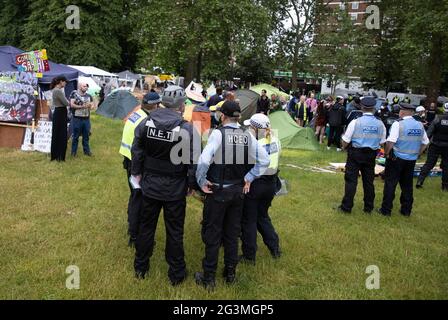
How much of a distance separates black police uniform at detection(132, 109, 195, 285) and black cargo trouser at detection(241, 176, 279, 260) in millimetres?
901

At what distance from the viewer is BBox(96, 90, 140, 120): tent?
19.1m

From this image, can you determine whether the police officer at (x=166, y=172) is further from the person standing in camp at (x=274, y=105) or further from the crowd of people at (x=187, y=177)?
the person standing in camp at (x=274, y=105)

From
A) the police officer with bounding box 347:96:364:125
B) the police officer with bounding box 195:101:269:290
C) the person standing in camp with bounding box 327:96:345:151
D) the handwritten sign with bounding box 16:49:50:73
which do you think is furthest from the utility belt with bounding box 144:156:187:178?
the person standing in camp with bounding box 327:96:345:151

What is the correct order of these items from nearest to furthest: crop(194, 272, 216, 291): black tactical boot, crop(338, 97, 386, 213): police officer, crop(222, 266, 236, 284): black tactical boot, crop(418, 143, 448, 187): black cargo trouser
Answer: crop(194, 272, 216, 291): black tactical boot < crop(222, 266, 236, 284): black tactical boot < crop(338, 97, 386, 213): police officer < crop(418, 143, 448, 187): black cargo trouser

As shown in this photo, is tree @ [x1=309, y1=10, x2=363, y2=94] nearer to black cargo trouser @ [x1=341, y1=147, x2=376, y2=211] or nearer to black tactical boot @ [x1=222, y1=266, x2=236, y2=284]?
black cargo trouser @ [x1=341, y1=147, x2=376, y2=211]

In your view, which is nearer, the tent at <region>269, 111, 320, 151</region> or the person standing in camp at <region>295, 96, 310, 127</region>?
the tent at <region>269, 111, 320, 151</region>

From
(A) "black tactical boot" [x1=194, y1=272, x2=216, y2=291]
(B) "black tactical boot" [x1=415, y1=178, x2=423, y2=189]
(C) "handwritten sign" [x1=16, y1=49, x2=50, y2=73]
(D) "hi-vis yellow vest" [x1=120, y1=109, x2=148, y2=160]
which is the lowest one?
(B) "black tactical boot" [x1=415, y1=178, x2=423, y2=189]

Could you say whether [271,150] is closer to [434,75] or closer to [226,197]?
[226,197]

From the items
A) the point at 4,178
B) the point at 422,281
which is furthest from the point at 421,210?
the point at 4,178

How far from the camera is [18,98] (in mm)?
10789

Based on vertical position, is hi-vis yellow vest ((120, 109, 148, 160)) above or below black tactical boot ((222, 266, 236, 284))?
above

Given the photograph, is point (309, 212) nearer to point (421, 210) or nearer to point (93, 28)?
point (421, 210)

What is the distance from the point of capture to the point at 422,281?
15.6ft

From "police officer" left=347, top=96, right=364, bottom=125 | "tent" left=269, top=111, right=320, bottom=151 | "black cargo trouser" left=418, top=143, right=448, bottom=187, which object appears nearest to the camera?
"black cargo trouser" left=418, top=143, right=448, bottom=187
